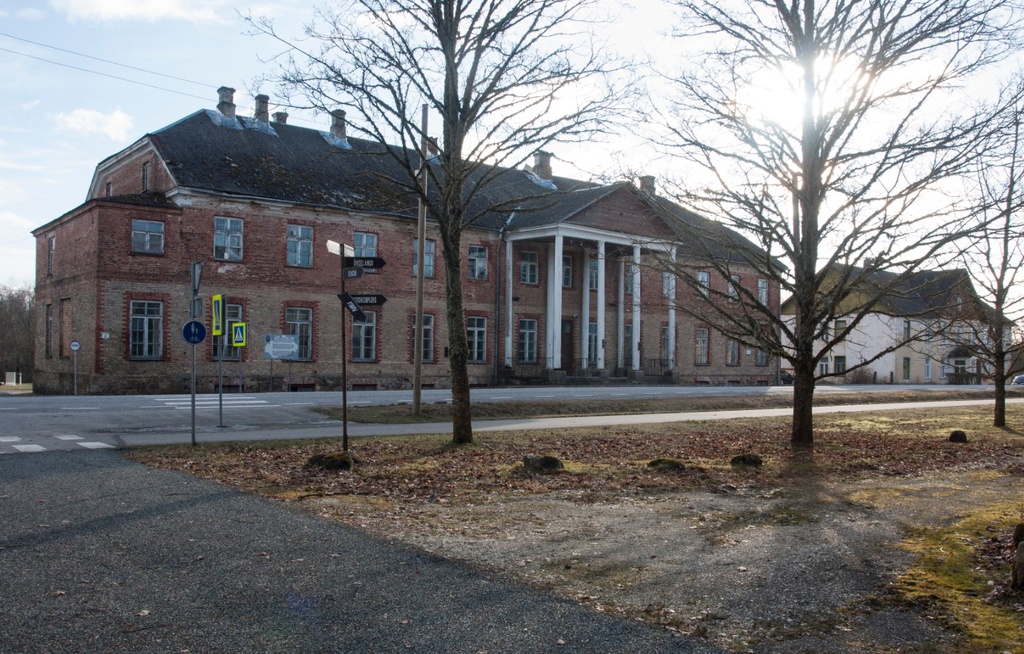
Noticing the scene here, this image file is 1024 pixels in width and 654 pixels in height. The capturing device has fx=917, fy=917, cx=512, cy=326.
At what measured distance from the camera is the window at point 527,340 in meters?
43.5

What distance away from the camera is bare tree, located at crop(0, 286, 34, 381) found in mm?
70519

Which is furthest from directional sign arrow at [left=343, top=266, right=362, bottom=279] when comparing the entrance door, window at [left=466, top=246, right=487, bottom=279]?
the entrance door

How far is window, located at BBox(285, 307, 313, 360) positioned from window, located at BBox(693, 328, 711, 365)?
2303cm

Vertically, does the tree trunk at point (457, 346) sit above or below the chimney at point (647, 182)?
below

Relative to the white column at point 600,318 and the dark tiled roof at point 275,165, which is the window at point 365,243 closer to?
the dark tiled roof at point 275,165

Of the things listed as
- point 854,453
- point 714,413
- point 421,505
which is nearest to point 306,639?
point 421,505

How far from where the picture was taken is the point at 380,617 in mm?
5113

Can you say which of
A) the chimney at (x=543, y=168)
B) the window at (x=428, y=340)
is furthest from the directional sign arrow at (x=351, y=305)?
the chimney at (x=543, y=168)

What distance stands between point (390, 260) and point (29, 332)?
53.4 metres

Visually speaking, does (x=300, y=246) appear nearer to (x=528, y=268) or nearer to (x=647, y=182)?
(x=528, y=268)

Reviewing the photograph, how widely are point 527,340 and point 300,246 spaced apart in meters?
12.4

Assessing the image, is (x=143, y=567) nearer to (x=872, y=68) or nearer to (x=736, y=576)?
(x=736, y=576)

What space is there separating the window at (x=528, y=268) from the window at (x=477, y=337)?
3.19 m

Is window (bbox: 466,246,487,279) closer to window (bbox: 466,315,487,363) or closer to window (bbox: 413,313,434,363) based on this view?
window (bbox: 466,315,487,363)
